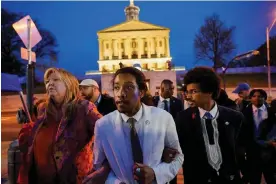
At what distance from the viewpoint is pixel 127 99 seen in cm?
202

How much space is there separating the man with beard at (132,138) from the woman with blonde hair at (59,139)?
2.57ft

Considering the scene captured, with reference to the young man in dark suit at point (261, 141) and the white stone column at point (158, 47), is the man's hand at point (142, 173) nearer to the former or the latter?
the young man in dark suit at point (261, 141)

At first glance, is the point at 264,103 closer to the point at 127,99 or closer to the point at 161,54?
the point at 127,99

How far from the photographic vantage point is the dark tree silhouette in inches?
2100

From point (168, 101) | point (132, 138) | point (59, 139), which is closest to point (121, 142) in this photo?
point (132, 138)

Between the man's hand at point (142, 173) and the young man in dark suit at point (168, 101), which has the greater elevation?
the young man in dark suit at point (168, 101)

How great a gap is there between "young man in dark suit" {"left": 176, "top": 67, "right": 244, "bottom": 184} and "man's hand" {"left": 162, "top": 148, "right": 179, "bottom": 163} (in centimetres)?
73

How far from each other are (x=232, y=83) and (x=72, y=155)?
4860cm

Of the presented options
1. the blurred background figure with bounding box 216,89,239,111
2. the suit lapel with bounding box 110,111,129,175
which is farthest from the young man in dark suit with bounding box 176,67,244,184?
the blurred background figure with bounding box 216,89,239,111

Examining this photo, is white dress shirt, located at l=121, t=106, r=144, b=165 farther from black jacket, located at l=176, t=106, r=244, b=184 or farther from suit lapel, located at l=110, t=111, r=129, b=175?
black jacket, located at l=176, t=106, r=244, b=184

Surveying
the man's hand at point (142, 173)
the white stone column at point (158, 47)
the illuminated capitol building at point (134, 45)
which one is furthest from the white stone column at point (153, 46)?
the man's hand at point (142, 173)

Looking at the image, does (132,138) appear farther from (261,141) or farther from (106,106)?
(106,106)

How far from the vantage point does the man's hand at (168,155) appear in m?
2.03

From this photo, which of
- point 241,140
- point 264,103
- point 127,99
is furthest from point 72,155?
point 264,103
